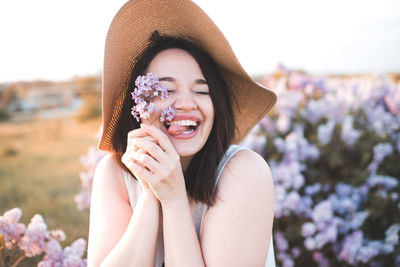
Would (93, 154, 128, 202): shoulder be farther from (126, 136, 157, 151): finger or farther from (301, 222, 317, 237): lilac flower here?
(301, 222, 317, 237): lilac flower

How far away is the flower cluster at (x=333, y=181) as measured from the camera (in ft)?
9.16

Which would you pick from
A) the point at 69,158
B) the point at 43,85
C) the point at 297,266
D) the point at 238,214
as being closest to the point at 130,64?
the point at 238,214

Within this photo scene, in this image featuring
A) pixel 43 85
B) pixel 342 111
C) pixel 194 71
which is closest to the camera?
pixel 194 71

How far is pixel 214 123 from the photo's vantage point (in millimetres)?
1937

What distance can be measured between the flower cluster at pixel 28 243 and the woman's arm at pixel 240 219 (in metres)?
0.94

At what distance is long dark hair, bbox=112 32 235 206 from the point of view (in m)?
1.80

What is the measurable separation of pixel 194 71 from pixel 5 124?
11680mm

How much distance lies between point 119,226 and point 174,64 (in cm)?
89

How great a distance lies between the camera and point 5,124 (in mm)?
11367

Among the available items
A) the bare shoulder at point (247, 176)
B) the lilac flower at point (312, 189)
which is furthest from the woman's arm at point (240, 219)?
the lilac flower at point (312, 189)

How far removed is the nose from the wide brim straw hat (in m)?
0.37

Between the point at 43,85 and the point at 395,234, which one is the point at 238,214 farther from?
the point at 43,85

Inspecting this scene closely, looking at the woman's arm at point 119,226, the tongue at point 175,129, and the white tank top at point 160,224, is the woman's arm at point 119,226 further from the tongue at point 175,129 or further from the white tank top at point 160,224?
the tongue at point 175,129

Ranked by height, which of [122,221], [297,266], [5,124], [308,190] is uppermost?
[122,221]
